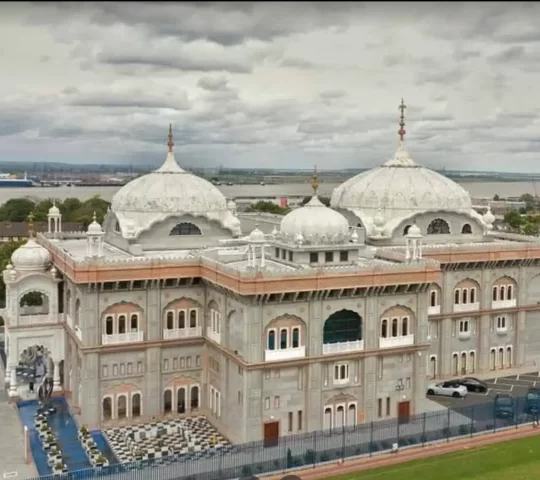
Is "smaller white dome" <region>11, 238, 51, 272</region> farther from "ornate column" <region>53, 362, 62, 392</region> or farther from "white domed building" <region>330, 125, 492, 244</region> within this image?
"white domed building" <region>330, 125, 492, 244</region>

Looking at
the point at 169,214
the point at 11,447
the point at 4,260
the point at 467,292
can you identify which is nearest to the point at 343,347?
the point at 467,292

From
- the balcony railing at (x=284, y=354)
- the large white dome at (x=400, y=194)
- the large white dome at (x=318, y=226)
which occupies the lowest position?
the balcony railing at (x=284, y=354)

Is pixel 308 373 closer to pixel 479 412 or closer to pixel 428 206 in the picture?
pixel 479 412

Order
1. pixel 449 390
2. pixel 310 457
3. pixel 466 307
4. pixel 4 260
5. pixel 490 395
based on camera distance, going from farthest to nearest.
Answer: pixel 4 260, pixel 466 307, pixel 490 395, pixel 449 390, pixel 310 457

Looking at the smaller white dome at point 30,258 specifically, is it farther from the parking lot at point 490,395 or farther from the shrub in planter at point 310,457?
the parking lot at point 490,395

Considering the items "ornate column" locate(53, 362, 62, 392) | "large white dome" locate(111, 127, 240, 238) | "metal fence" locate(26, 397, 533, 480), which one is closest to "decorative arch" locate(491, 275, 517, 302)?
"metal fence" locate(26, 397, 533, 480)

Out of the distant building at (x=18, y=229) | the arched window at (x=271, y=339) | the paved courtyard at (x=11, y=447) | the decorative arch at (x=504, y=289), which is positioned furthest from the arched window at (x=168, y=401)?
the distant building at (x=18, y=229)

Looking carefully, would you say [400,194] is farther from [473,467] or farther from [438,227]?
[473,467]
